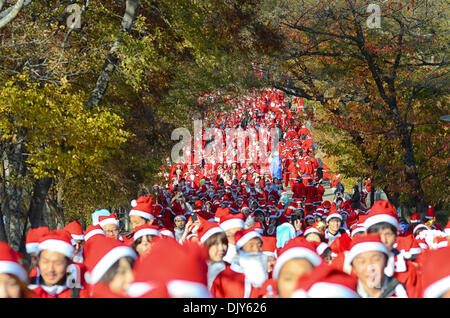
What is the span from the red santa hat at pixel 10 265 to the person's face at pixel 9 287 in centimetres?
6

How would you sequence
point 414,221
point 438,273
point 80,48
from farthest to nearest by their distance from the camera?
point 80,48 → point 414,221 → point 438,273

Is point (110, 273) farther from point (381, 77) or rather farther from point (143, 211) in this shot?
point (381, 77)

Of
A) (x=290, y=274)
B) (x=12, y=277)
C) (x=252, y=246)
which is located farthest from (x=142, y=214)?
(x=290, y=274)

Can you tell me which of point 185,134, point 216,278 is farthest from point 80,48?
point 216,278

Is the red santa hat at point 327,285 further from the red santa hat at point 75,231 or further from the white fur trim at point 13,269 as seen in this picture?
the red santa hat at point 75,231

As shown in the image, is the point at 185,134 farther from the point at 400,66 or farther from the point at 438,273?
the point at 438,273

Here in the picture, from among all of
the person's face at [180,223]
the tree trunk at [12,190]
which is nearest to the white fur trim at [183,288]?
the person's face at [180,223]

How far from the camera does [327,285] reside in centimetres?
325

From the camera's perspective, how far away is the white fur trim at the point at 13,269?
4.14 meters

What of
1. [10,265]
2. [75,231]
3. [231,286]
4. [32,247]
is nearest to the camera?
[10,265]

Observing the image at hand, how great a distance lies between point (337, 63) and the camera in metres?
17.0

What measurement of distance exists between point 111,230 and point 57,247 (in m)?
3.23

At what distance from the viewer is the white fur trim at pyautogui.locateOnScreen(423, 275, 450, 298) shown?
3.46 meters

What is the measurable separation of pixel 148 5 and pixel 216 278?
39.0ft
